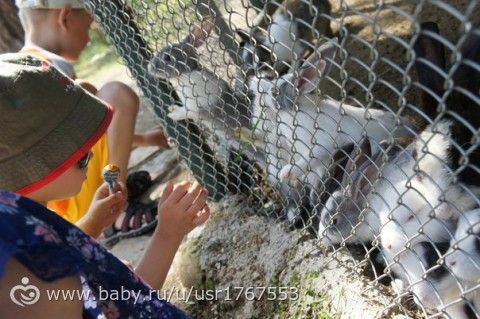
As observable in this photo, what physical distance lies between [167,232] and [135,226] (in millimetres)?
1492

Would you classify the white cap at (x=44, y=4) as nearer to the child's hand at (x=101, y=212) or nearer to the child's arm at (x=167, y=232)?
the child's hand at (x=101, y=212)

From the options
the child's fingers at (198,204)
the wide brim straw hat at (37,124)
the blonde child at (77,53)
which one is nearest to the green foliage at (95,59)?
the blonde child at (77,53)

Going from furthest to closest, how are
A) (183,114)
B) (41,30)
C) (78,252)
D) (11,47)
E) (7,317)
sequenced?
(11,47)
(41,30)
(183,114)
(78,252)
(7,317)

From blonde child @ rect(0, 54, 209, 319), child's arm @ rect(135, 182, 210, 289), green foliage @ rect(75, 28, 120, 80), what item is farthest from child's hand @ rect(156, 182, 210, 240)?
green foliage @ rect(75, 28, 120, 80)

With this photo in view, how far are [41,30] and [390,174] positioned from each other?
7.92 ft

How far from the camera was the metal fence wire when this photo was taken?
75.6 inches

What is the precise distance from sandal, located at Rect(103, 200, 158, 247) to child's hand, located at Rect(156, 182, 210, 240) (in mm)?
1422

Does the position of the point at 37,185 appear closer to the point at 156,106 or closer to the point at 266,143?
the point at 266,143

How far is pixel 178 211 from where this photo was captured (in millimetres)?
2268

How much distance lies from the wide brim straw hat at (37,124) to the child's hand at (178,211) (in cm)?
56

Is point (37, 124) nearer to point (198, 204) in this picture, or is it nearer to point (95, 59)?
point (198, 204)

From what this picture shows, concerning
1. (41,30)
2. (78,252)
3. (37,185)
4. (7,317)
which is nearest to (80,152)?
(37,185)

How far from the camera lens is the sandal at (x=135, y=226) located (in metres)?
3.67

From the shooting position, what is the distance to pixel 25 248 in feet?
4.73
